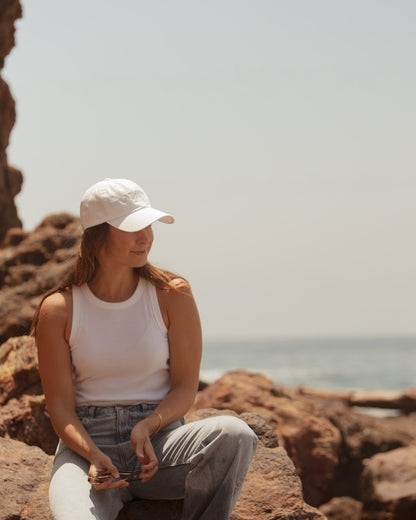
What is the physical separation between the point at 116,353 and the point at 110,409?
257 mm

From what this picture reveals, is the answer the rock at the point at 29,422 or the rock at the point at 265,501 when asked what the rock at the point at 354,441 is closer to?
the rock at the point at 29,422

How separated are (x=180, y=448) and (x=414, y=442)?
678 cm

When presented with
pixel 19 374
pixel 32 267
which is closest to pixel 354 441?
pixel 32 267

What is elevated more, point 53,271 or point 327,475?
point 53,271

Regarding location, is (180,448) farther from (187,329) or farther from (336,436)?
(336,436)

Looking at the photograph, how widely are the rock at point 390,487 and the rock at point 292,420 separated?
18.6 inches

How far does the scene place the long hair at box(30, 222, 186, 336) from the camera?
3842mm

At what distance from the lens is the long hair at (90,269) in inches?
151

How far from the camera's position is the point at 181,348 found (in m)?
3.82

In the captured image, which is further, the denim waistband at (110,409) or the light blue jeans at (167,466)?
the denim waistband at (110,409)

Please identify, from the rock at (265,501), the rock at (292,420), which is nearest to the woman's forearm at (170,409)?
the rock at (265,501)

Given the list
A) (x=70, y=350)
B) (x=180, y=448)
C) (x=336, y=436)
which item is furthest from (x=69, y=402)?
(x=336, y=436)

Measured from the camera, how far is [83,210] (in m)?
3.81

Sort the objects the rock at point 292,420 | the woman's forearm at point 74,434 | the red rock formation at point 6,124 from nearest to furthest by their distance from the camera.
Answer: the woman's forearm at point 74,434 < the rock at point 292,420 < the red rock formation at point 6,124
